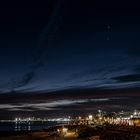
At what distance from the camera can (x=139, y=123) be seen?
103 meters

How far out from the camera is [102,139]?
162 feet

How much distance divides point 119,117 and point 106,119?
9118 mm

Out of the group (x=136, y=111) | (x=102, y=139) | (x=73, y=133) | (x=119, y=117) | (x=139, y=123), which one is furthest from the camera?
(x=119, y=117)

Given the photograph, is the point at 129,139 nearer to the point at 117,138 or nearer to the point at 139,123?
the point at 117,138

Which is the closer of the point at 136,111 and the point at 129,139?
the point at 129,139

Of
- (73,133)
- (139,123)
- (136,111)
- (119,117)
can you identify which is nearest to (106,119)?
(119,117)

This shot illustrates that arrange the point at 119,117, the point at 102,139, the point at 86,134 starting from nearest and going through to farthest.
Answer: the point at 102,139, the point at 86,134, the point at 119,117

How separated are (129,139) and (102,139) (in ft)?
20.1

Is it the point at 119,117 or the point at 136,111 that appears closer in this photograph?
the point at 136,111

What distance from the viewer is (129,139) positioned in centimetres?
4409

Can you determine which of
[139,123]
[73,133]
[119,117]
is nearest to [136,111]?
[119,117]

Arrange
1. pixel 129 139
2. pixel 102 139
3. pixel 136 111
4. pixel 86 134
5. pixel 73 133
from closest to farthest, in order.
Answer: pixel 129 139, pixel 102 139, pixel 86 134, pixel 73 133, pixel 136 111

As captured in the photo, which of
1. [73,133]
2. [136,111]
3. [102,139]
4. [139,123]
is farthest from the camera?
[136,111]

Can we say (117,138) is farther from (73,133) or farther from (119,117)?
(119,117)
